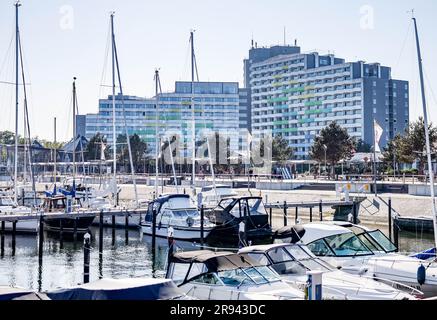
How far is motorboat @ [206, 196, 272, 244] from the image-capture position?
131ft

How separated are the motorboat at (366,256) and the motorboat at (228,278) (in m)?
5.96

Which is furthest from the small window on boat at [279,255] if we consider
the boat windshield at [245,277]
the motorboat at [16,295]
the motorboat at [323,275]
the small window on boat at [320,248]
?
the motorboat at [16,295]

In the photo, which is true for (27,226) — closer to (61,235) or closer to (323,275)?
(61,235)

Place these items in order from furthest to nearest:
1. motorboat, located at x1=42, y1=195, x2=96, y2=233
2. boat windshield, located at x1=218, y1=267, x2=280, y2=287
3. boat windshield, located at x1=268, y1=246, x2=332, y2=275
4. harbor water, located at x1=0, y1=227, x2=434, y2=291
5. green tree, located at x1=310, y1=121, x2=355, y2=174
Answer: green tree, located at x1=310, y1=121, x2=355, y2=174, motorboat, located at x1=42, y1=195, x2=96, y2=233, harbor water, located at x1=0, y1=227, x2=434, y2=291, boat windshield, located at x1=268, y1=246, x2=332, y2=275, boat windshield, located at x1=218, y1=267, x2=280, y2=287

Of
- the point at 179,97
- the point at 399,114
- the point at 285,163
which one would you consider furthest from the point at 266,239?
the point at 179,97

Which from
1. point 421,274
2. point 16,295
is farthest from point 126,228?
point 16,295

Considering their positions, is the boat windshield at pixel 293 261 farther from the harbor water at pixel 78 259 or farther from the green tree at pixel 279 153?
the green tree at pixel 279 153

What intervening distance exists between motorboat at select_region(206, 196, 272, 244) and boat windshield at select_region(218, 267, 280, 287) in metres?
21.3

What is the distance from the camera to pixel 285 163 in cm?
11206

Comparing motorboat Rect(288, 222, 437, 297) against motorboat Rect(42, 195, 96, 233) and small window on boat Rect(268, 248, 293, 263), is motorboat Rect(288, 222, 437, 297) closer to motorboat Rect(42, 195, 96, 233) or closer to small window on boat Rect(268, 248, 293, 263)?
small window on boat Rect(268, 248, 293, 263)

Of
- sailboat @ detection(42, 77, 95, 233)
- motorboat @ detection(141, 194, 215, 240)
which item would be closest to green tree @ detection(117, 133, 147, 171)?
sailboat @ detection(42, 77, 95, 233)

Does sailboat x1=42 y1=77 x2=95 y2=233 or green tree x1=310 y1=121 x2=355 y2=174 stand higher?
green tree x1=310 y1=121 x2=355 y2=174

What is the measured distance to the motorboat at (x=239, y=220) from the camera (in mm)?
39969
